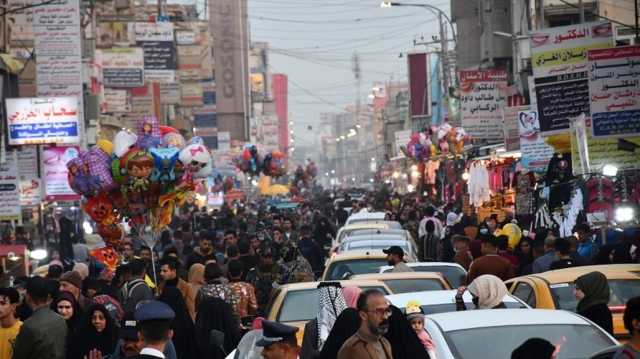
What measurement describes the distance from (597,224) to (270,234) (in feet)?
33.2

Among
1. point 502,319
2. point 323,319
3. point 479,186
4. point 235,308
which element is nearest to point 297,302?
point 235,308

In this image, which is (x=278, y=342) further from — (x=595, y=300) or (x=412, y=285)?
(x=412, y=285)

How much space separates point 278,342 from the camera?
795 centimetres

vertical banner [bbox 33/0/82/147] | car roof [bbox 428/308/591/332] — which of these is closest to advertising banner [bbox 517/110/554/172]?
vertical banner [bbox 33/0/82/147]

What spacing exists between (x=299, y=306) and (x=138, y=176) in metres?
7.39

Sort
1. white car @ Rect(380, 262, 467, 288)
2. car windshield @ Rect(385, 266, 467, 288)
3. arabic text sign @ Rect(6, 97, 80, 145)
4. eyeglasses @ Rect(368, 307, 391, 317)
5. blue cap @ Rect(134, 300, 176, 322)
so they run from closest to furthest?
1. blue cap @ Rect(134, 300, 176, 322)
2. eyeglasses @ Rect(368, 307, 391, 317)
3. white car @ Rect(380, 262, 467, 288)
4. car windshield @ Rect(385, 266, 467, 288)
5. arabic text sign @ Rect(6, 97, 80, 145)

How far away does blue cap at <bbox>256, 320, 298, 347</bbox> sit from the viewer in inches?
312

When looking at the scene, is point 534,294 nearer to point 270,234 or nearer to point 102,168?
point 102,168

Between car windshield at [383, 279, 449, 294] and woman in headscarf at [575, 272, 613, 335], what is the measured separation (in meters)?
3.70

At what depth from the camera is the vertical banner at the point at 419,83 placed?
9956cm

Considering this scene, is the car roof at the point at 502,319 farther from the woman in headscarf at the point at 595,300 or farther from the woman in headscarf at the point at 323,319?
the woman in headscarf at the point at 595,300

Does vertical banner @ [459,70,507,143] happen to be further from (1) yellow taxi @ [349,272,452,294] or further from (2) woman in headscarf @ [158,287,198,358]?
(2) woman in headscarf @ [158,287,198,358]

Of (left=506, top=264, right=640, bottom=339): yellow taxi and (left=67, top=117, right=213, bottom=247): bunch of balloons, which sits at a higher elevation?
(left=67, top=117, right=213, bottom=247): bunch of balloons

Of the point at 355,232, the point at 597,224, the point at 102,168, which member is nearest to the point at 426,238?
the point at 355,232
